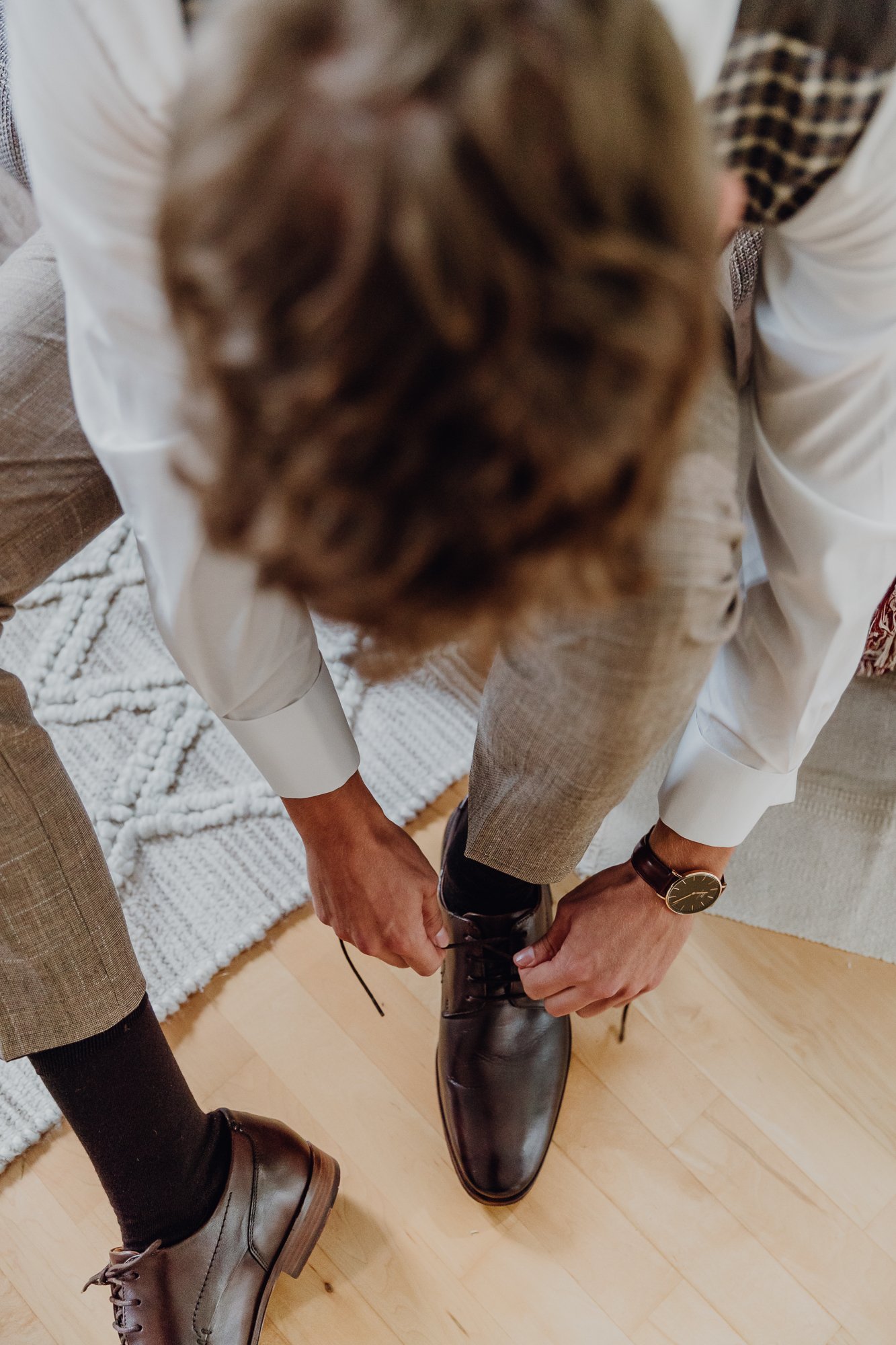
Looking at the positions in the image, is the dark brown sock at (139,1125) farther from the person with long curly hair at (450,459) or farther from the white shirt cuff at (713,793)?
the white shirt cuff at (713,793)

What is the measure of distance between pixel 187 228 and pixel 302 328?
4 centimetres

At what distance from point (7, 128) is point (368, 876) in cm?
59

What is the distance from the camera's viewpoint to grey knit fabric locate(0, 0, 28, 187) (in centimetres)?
71

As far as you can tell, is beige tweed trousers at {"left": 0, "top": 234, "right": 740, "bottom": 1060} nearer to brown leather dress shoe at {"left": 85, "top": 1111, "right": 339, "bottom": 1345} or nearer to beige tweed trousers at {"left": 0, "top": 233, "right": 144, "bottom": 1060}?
beige tweed trousers at {"left": 0, "top": 233, "right": 144, "bottom": 1060}

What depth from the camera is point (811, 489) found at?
1.78 ft

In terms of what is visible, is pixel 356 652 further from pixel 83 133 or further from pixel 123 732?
pixel 123 732

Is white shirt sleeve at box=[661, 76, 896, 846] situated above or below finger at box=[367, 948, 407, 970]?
above

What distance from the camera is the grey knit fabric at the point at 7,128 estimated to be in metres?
0.71

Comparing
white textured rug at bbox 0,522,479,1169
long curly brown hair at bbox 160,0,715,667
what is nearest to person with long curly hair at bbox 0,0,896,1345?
long curly brown hair at bbox 160,0,715,667

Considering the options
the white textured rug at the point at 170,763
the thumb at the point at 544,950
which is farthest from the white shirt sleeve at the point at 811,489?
the white textured rug at the point at 170,763

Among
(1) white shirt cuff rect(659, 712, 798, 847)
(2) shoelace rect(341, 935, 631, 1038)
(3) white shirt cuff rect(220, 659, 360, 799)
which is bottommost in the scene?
(2) shoelace rect(341, 935, 631, 1038)

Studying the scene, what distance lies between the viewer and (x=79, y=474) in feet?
2.15

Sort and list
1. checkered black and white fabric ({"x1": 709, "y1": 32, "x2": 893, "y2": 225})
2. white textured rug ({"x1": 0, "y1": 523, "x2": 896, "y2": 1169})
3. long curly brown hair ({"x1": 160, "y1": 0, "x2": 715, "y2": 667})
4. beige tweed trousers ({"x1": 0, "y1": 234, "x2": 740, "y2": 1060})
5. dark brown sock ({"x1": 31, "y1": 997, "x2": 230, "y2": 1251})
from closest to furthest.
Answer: long curly brown hair ({"x1": 160, "y1": 0, "x2": 715, "y2": 667})
checkered black and white fabric ({"x1": 709, "y1": 32, "x2": 893, "y2": 225})
beige tweed trousers ({"x1": 0, "y1": 234, "x2": 740, "y2": 1060})
dark brown sock ({"x1": 31, "y1": 997, "x2": 230, "y2": 1251})
white textured rug ({"x1": 0, "y1": 523, "x2": 896, "y2": 1169})

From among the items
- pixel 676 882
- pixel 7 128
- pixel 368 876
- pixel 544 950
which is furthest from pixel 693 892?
pixel 7 128
